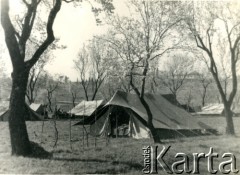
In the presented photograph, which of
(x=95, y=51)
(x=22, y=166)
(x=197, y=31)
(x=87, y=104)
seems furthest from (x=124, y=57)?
(x=95, y=51)

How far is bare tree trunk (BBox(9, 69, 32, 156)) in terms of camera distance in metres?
11.6

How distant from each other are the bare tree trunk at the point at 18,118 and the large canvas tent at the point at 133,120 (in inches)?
278

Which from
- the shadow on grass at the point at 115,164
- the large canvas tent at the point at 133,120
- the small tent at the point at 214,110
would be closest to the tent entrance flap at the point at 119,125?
the large canvas tent at the point at 133,120

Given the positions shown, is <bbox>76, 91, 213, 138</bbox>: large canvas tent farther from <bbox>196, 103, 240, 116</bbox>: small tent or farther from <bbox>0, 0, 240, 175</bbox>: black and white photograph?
<bbox>196, 103, 240, 116</bbox>: small tent

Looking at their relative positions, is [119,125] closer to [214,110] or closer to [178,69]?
[214,110]

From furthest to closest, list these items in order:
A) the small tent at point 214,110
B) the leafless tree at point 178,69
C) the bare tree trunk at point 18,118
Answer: the leafless tree at point 178,69, the small tent at point 214,110, the bare tree trunk at point 18,118

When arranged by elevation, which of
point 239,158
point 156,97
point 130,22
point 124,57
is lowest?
point 239,158

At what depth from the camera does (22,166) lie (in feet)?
33.1

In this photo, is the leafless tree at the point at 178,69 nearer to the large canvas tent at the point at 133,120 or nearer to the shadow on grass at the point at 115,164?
the large canvas tent at the point at 133,120

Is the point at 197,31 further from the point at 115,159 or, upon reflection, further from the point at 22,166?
the point at 22,166

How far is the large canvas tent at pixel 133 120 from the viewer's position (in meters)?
18.6

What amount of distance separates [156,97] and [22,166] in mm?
12896

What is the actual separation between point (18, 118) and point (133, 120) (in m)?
8.18

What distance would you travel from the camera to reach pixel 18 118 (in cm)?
1164
